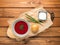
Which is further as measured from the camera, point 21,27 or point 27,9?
point 27,9

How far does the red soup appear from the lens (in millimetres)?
1661

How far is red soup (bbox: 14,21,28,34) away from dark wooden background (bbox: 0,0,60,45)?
0.34ft

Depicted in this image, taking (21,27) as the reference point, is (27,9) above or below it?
above

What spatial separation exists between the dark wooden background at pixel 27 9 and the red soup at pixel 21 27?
0.11 m

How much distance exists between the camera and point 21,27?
1665 mm

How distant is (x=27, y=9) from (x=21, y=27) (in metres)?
0.20

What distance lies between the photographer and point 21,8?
5.84 feet

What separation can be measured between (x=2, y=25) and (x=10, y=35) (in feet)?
0.44

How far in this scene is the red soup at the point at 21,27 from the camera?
65.4 inches

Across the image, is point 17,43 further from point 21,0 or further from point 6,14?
point 21,0

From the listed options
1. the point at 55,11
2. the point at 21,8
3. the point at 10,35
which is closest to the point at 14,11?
the point at 21,8

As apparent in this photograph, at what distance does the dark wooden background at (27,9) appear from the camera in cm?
171

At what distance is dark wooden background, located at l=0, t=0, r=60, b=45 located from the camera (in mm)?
1708

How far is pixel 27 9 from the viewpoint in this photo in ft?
5.82
